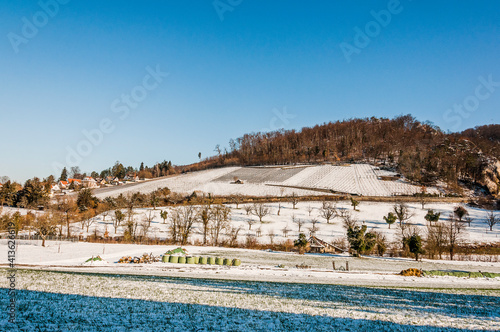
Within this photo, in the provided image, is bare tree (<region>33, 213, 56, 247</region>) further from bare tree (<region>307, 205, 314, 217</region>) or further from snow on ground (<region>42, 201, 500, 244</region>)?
bare tree (<region>307, 205, 314, 217</region>)

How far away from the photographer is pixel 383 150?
457 feet

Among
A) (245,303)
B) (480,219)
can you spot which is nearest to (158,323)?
(245,303)

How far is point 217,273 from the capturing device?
96.6 ft

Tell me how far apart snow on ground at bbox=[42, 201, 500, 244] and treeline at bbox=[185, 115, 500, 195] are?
3410cm

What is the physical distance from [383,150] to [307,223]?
9226cm

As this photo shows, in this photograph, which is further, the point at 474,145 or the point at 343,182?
the point at 474,145

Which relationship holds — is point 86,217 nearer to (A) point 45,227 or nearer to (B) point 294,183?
(A) point 45,227

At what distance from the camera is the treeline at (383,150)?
106 m

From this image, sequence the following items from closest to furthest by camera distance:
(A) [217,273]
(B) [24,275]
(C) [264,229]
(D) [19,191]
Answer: (B) [24,275] → (A) [217,273] → (C) [264,229] → (D) [19,191]

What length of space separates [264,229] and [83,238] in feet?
111

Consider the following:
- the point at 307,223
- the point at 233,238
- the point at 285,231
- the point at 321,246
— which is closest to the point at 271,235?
the point at 285,231

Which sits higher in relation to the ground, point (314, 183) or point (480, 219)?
point (314, 183)

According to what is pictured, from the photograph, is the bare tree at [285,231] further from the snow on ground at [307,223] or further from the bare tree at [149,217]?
the bare tree at [149,217]

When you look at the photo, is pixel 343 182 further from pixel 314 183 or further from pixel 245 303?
pixel 245 303
